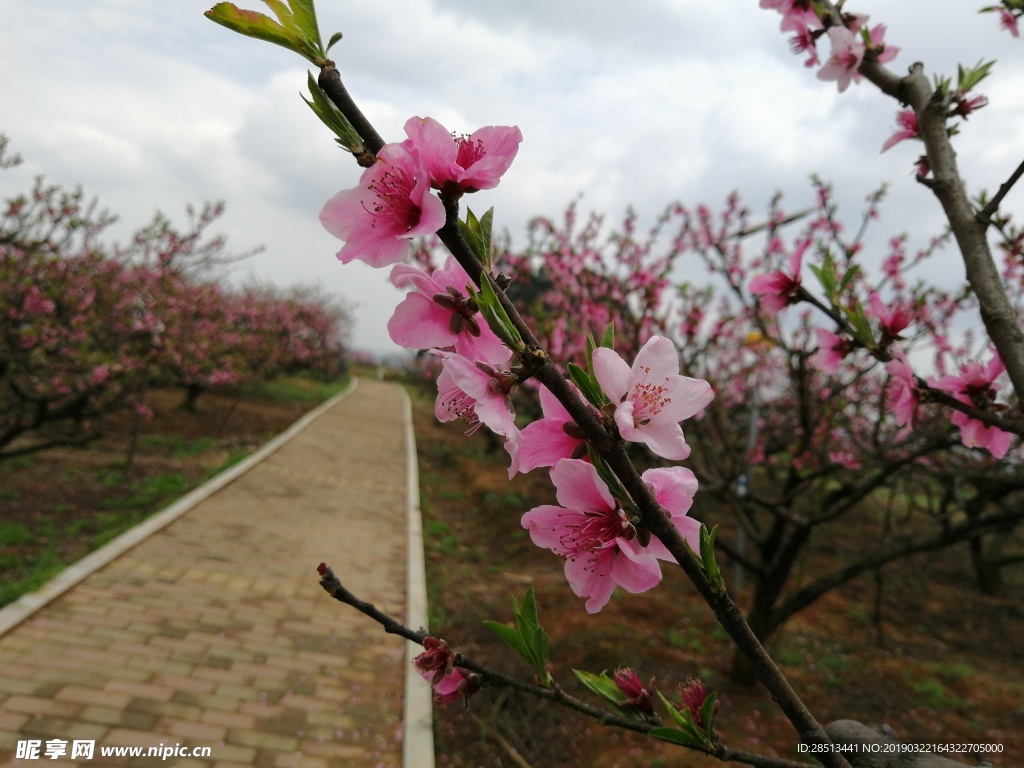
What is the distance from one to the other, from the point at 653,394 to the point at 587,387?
0.12 metres

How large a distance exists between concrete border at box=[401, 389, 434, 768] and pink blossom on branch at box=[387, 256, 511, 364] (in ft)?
1.67

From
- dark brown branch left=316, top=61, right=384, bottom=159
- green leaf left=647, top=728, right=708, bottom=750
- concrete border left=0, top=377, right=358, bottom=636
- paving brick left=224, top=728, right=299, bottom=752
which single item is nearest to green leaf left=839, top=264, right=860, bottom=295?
green leaf left=647, top=728, right=708, bottom=750

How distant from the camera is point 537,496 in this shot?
10898mm

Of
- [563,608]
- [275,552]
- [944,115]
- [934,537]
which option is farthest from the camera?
[275,552]

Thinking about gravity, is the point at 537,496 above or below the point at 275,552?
above

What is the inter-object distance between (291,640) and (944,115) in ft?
16.0

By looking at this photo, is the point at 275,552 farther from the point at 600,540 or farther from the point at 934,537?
the point at 600,540

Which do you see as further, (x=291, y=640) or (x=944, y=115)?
(x=291, y=640)

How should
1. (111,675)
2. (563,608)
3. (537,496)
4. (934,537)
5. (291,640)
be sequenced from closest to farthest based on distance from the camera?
(934,537) < (111,675) < (291,640) < (563,608) < (537,496)

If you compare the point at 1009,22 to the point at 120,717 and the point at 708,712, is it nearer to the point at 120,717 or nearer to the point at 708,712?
the point at 708,712

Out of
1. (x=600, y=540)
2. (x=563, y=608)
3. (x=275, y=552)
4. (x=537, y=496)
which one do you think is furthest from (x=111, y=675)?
(x=537, y=496)

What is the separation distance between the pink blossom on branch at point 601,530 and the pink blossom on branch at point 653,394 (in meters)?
0.08

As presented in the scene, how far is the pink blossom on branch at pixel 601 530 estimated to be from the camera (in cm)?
86

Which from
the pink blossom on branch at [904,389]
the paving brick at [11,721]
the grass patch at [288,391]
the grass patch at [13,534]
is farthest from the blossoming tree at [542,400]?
the grass patch at [288,391]
